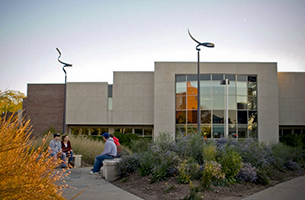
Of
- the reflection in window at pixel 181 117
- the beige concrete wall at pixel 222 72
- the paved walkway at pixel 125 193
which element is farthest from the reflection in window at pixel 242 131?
the paved walkway at pixel 125 193

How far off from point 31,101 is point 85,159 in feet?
81.7

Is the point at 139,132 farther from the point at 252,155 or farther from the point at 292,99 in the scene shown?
the point at 252,155

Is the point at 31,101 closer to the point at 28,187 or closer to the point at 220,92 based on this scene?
the point at 220,92

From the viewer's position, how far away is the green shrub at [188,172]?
7625mm

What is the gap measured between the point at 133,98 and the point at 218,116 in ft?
32.3

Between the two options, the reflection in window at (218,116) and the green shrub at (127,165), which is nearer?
the green shrub at (127,165)

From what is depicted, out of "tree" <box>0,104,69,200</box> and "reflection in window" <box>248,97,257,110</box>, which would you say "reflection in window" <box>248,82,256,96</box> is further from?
"tree" <box>0,104,69,200</box>

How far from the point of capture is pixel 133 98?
35500 mm

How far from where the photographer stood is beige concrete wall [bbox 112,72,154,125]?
35.2m

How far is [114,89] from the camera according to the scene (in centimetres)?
3581

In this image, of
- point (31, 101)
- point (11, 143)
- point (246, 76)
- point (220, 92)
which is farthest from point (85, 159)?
point (31, 101)

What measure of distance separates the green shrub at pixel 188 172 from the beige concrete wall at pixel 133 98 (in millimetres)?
26892

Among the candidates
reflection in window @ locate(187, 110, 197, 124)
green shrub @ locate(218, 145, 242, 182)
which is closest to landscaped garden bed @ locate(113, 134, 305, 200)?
green shrub @ locate(218, 145, 242, 182)

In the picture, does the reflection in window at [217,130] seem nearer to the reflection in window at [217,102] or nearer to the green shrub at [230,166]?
the reflection in window at [217,102]
